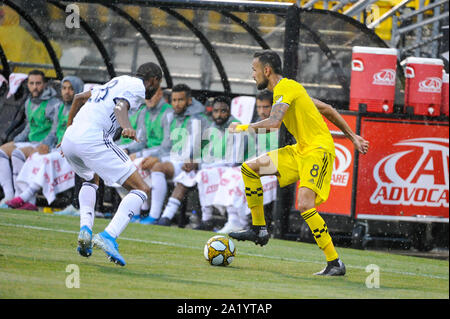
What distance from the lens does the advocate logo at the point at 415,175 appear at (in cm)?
1089

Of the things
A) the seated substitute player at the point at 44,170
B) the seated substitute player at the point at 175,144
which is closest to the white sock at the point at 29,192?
the seated substitute player at the point at 44,170

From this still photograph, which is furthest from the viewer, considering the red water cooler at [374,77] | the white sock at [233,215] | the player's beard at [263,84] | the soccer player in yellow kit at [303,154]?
the white sock at [233,215]

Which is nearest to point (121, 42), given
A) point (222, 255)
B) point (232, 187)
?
point (232, 187)

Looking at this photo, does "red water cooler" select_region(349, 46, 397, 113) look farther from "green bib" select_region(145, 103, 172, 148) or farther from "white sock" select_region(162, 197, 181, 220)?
"green bib" select_region(145, 103, 172, 148)

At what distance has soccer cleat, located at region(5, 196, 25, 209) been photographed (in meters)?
12.5

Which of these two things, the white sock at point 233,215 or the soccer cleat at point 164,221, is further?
the soccer cleat at point 164,221

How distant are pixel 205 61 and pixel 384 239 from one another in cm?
412

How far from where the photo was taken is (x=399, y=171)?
10891 millimetres

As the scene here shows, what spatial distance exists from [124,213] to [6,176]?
6216 millimetres

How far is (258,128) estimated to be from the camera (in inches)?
285

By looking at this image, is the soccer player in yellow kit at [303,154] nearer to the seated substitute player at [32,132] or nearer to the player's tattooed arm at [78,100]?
the player's tattooed arm at [78,100]

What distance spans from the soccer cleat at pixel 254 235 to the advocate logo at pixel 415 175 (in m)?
2.93
